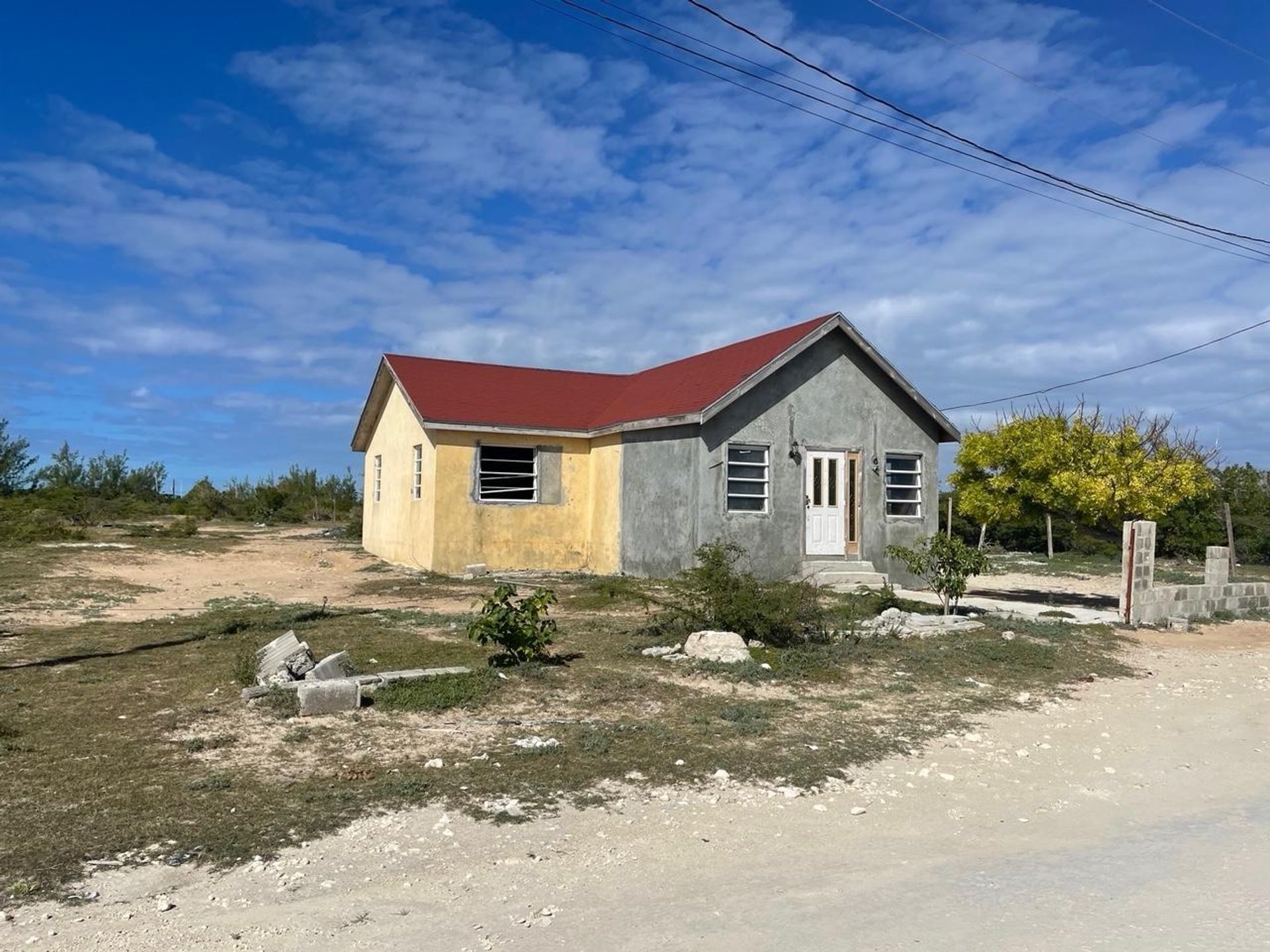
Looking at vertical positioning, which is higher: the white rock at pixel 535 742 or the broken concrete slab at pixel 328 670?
the broken concrete slab at pixel 328 670

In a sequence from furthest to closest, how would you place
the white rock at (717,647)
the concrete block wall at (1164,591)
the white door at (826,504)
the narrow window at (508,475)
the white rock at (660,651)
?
1. the narrow window at (508,475)
2. the white door at (826,504)
3. the concrete block wall at (1164,591)
4. the white rock at (660,651)
5. the white rock at (717,647)

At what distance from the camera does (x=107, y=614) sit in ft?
43.9

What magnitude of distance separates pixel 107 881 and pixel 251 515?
1659 inches

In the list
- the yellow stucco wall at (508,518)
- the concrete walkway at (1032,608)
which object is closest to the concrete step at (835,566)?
the concrete walkway at (1032,608)

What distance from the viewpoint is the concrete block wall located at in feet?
47.5

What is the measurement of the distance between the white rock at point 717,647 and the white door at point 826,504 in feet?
28.7

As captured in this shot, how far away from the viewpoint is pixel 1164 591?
15078 mm

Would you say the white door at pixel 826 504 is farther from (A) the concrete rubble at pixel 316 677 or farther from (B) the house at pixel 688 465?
(A) the concrete rubble at pixel 316 677

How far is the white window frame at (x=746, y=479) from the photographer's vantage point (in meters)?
18.2

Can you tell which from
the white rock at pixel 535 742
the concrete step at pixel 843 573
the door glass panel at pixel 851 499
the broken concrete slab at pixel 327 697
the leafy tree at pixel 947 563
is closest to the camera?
the white rock at pixel 535 742

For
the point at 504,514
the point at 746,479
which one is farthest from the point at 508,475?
the point at 746,479

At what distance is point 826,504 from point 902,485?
77.4 inches

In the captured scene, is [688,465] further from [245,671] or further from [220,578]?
[245,671]

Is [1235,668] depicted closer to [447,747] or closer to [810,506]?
[810,506]
